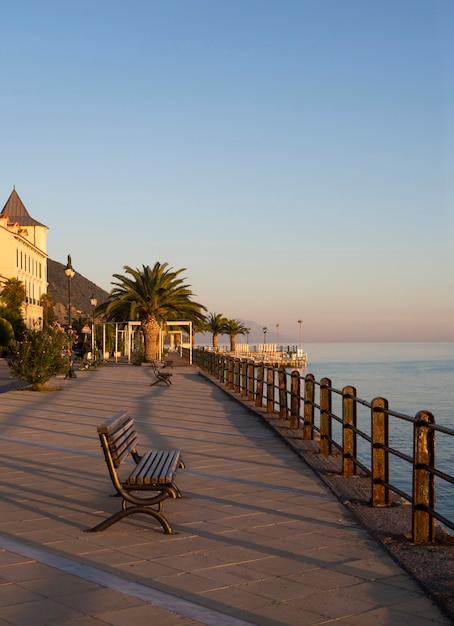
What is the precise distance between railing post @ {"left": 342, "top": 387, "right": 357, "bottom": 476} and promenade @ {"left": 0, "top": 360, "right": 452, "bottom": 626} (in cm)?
48

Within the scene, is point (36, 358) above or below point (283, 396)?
above

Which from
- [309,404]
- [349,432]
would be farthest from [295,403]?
[349,432]

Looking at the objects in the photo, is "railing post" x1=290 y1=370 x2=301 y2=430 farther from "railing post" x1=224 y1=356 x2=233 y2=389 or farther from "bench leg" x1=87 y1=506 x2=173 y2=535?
"railing post" x1=224 y1=356 x2=233 y2=389

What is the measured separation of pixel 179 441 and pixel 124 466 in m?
2.64

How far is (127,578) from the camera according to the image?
5.05 metres

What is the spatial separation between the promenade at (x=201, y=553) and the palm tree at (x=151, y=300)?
35.6 m

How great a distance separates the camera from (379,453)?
23.6ft

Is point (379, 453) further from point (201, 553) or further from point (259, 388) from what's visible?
point (259, 388)

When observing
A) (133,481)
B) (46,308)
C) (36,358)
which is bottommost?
(133,481)

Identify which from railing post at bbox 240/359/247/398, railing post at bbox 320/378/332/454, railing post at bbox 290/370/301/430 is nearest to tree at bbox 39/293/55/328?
railing post at bbox 240/359/247/398

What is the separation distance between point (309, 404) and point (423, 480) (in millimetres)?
5815

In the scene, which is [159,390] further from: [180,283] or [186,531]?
[180,283]

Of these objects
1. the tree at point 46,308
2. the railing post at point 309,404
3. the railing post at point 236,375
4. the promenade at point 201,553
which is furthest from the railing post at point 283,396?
the tree at point 46,308

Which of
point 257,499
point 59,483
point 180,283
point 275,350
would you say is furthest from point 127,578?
point 275,350
